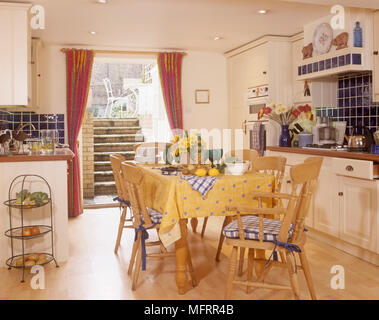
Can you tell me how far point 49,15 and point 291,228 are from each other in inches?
136

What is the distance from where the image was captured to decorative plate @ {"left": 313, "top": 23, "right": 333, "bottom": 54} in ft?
15.0

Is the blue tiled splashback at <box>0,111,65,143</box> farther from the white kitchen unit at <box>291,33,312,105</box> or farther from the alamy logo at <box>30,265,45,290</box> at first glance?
the white kitchen unit at <box>291,33,312,105</box>

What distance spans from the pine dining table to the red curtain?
10.5ft

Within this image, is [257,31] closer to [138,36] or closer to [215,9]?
[215,9]

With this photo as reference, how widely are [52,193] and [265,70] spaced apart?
3.30 m

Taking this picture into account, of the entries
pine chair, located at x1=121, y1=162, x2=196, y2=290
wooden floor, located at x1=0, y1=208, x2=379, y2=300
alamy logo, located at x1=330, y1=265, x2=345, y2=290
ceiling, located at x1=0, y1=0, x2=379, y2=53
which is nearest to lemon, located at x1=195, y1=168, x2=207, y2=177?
pine chair, located at x1=121, y1=162, x2=196, y2=290

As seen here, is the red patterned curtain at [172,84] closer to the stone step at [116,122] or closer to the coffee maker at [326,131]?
the coffee maker at [326,131]

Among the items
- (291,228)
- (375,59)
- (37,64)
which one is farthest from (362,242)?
(37,64)

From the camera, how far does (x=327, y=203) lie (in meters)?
4.25

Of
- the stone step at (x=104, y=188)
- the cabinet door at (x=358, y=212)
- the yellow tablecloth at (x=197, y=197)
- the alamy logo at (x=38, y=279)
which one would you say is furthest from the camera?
the stone step at (x=104, y=188)

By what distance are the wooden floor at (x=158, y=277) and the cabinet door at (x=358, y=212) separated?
0.21m

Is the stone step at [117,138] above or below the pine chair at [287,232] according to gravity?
above

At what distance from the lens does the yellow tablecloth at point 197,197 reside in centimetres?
288

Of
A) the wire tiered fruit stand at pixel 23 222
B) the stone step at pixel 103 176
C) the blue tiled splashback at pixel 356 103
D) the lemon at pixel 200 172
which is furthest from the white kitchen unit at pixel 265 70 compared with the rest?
the wire tiered fruit stand at pixel 23 222
